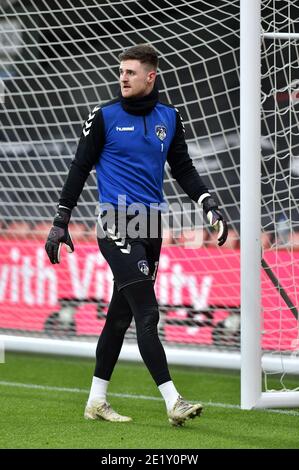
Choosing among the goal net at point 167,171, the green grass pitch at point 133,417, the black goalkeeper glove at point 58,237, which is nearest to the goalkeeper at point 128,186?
the black goalkeeper glove at point 58,237

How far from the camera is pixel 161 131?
5.43 metres

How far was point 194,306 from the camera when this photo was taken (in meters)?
8.02

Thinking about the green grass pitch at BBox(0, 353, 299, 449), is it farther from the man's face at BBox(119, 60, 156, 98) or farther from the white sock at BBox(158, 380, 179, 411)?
the man's face at BBox(119, 60, 156, 98)

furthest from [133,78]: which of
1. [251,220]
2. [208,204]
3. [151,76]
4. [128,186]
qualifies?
[251,220]

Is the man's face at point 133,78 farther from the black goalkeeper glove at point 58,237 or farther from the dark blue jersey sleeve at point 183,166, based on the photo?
the black goalkeeper glove at point 58,237

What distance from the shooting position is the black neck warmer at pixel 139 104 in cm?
536

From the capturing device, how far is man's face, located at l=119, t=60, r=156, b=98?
5.34m

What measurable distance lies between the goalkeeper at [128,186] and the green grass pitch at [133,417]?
0.21 meters

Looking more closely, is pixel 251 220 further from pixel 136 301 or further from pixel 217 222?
pixel 136 301

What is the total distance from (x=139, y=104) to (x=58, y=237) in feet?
2.36

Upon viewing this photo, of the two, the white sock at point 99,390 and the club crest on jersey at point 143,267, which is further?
the white sock at point 99,390

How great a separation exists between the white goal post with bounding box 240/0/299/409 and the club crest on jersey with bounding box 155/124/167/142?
464 mm

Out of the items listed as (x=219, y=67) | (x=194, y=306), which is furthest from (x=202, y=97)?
(x=194, y=306)
